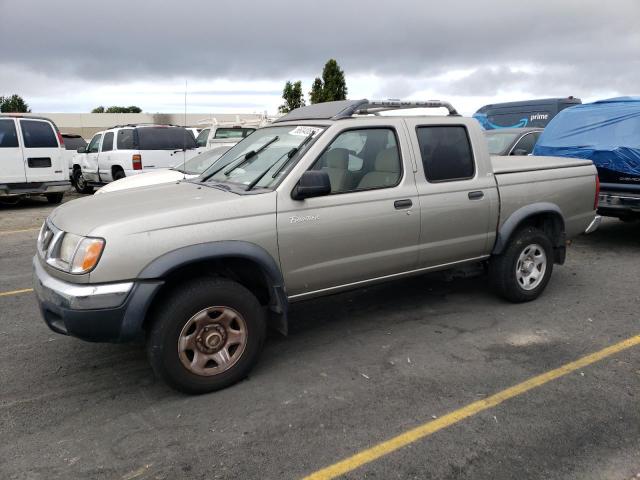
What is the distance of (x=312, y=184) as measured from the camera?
3746 mm

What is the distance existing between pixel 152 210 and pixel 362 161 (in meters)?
1.69

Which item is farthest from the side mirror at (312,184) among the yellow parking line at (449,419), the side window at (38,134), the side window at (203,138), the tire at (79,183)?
the tire at (79,183)

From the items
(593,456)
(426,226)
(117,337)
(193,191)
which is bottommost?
(593,456)

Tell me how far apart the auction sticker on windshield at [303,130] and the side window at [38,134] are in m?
10.4

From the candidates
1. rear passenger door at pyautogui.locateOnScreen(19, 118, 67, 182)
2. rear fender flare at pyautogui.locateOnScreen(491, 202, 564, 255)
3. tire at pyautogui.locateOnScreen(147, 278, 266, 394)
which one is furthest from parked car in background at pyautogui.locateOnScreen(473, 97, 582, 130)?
tire at pyautogui.locateOnScreen(147, 278, 266, 394)

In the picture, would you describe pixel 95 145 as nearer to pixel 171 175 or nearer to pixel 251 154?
→ pixel 171 175

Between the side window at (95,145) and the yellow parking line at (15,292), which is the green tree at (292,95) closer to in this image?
the side window at (95,145)

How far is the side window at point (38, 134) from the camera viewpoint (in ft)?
40.9

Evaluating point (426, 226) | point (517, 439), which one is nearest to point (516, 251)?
point (426, 226)

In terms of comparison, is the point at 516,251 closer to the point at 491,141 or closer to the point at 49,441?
the point at 49,441

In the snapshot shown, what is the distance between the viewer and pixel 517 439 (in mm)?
3104

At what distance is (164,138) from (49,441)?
36.6 ft

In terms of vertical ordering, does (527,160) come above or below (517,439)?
above

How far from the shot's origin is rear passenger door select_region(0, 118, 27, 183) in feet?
39.9
